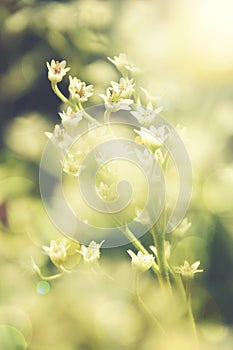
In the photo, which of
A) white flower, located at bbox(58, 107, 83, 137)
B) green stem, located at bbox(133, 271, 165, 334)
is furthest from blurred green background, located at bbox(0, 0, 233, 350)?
white flower, located at bbox(58, 107, 83, 137)

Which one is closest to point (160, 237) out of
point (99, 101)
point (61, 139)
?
point (61, 139)

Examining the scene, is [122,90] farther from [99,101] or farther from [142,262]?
[99,101]

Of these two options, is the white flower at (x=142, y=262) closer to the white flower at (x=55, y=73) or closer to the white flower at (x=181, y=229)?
the white flower at (x=181, y=229)

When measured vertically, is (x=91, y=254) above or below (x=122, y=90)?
below

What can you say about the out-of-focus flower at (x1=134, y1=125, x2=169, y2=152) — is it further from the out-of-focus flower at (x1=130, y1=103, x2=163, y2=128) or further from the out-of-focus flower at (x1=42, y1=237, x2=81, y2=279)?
the out-of-focus flower at (x1=42, y1=237, x2=81, y2=279)

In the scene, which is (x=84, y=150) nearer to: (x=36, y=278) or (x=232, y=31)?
(x=36, y=278)

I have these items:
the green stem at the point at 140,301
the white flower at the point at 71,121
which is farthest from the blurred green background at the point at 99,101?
the white flower at the point at 71,121
